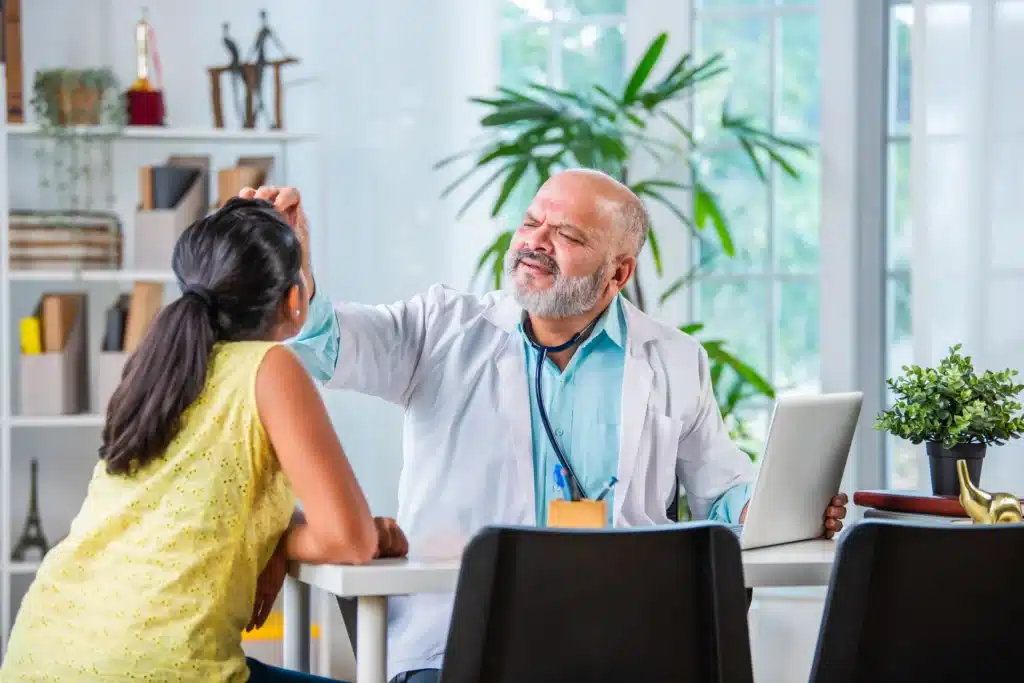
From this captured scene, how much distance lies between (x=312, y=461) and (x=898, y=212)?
2.62 m

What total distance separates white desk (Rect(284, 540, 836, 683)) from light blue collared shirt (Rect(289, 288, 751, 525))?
0.52 meters

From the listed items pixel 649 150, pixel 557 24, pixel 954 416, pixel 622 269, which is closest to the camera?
pixel 954 416

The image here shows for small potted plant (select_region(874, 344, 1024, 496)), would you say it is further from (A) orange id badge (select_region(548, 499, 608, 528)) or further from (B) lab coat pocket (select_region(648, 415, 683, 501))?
(A) orange id badge (select_region(548, 499, 608, 528))

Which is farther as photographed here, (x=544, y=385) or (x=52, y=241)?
(x=52, y=241)

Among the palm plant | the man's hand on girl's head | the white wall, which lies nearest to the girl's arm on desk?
the man's hand on girl's head

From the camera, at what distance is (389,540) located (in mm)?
1910

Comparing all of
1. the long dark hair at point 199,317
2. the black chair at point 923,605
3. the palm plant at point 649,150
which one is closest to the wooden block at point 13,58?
the palm plant at point 649,150

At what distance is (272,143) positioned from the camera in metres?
4.33

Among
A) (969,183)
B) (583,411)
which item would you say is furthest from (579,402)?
(969,183)

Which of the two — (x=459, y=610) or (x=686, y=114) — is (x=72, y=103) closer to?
(x=686, y=114)

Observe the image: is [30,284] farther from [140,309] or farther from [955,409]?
[955,409]

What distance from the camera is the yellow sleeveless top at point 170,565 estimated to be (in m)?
1.75

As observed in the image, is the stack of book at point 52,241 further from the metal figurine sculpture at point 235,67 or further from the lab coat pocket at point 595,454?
the lab coat pocket at point 595,454

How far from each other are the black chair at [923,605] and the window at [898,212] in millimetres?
2168
